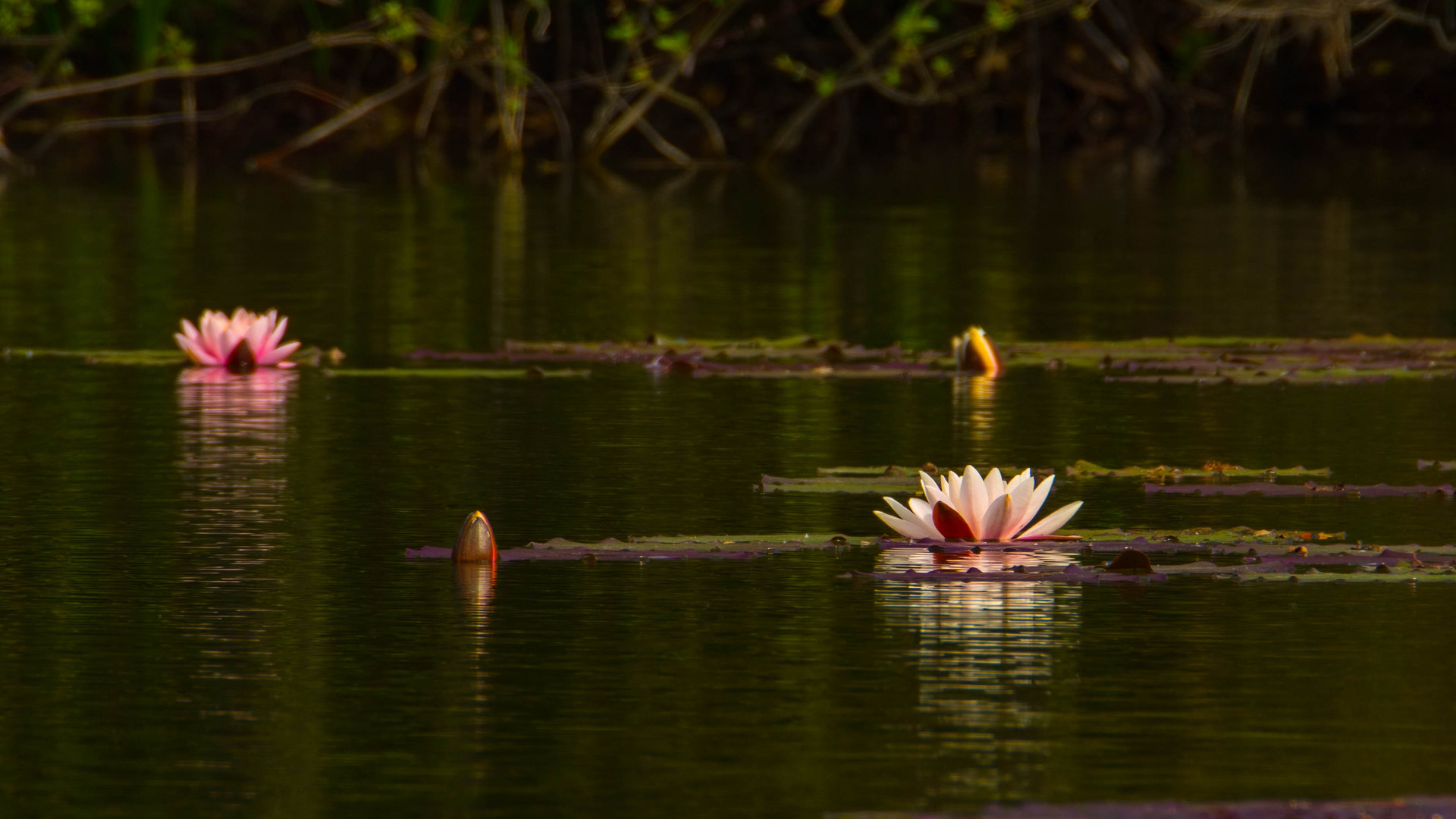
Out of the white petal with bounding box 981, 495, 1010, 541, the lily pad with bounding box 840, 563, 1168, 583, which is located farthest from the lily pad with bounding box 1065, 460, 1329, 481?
the lily pad with bounding box 840, 563, 1168, 583

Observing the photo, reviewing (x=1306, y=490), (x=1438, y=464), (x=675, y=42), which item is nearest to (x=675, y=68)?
(x=675, y=42)

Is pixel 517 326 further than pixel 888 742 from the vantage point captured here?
Yes

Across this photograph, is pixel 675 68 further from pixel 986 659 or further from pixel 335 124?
pixel 986 659

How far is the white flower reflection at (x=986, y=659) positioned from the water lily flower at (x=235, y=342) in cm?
433

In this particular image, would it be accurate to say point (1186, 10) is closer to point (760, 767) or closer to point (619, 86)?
point (619, 86)

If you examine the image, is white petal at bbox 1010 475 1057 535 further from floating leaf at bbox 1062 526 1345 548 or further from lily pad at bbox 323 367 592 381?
lily pad at bbox 323 367 592 381

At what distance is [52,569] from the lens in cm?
572

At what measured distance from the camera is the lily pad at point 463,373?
948 centimetres

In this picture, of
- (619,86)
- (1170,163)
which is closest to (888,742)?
(619,86)

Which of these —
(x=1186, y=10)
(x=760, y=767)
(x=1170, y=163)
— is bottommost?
(x=760, y=767)

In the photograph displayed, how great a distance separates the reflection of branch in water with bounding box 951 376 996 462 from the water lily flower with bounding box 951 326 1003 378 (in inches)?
1.4

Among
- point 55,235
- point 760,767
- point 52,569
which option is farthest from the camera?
point 55,235

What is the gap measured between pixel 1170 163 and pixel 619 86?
614cm

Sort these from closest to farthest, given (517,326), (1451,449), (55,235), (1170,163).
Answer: (1451,449) → (517,326) → (55,235) → (1170,163)
